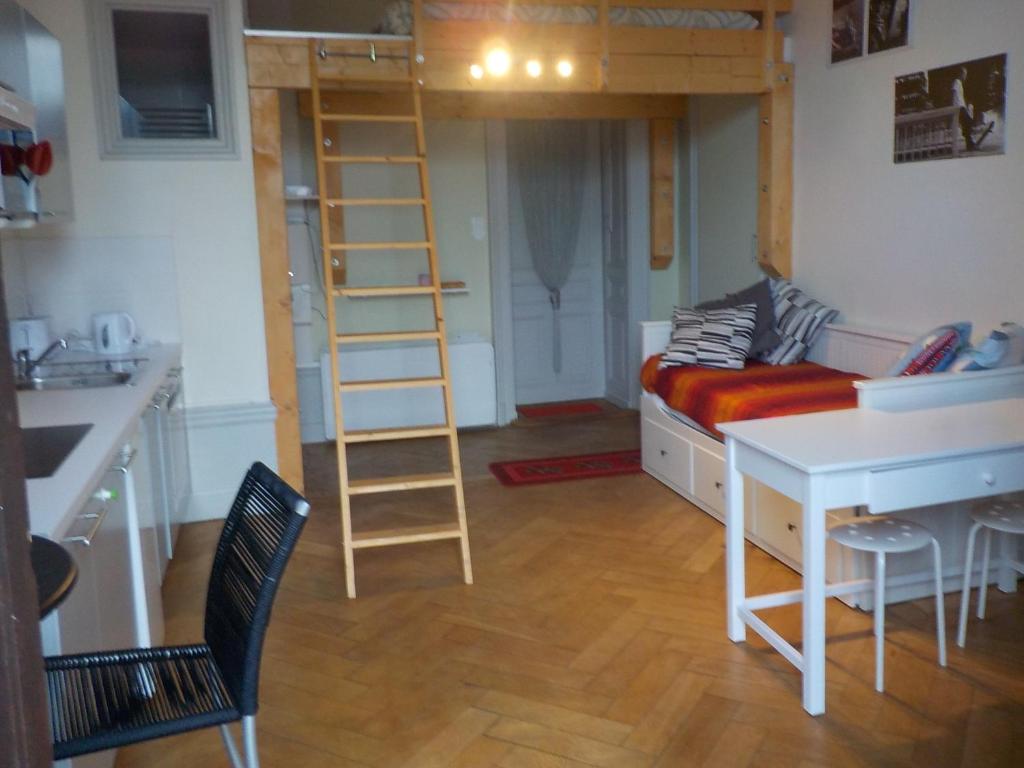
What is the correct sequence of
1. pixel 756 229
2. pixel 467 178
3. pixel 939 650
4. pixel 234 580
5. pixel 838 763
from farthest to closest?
pixel 467 178, pixel 756 229, pixel 939 650, pixel 838 763, pixel 234 580

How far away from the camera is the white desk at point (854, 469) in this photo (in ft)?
8.17

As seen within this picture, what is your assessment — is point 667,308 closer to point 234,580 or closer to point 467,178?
point 467,178

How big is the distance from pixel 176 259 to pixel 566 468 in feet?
7.60

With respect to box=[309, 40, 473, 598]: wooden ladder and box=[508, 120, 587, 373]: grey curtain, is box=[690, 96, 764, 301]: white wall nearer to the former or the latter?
box=[508, 120, 587, 373]: grey curtain

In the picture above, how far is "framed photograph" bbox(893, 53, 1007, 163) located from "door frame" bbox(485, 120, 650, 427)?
2.40m

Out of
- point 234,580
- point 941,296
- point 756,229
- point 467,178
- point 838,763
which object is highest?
point 467,178

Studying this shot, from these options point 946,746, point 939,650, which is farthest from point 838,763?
point 939,650

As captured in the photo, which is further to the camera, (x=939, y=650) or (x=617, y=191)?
(x=617, y=191)

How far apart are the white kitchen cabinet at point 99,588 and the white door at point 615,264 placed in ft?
14.8

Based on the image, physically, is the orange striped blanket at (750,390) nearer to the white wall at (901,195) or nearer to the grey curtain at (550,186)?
the white wall at (901,195)

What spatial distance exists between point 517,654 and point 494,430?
326 centimetres

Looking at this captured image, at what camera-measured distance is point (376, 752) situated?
2461mm

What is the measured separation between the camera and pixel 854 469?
2479 mm

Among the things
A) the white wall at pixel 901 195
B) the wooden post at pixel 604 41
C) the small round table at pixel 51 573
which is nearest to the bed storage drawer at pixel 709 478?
the white wall at pixel 901 195
